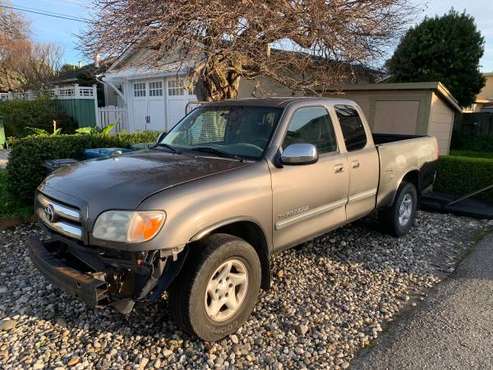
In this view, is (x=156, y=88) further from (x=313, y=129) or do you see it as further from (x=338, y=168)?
(x=338, y=168)

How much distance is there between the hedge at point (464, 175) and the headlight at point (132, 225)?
22.7 ft

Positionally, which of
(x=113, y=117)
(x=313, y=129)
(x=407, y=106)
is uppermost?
(x=407, y=106)

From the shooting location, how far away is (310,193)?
3869 millimetres

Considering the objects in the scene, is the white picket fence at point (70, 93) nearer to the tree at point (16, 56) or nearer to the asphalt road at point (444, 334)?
the tree at point (16, 56)

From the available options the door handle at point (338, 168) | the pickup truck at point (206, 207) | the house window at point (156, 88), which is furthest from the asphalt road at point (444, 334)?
the house window at point (156, 88)

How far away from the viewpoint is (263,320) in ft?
11.6

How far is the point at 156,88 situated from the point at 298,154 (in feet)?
40.7

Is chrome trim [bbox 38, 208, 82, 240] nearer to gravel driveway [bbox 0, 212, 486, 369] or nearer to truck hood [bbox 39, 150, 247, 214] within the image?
truck hood [bbox 39, 150, 247, 214]

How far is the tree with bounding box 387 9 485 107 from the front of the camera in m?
13.2

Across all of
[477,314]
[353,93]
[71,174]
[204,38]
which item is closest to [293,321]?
[477,314]

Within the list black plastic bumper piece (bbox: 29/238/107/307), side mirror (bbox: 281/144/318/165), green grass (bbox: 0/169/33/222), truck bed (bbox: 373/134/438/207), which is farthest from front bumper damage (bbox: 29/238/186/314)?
green grass (bbox: 0/169/33/222)

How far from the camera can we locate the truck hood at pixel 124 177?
9.27 ft

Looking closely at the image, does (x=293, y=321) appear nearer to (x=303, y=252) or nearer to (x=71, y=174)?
(x=303, y=252)

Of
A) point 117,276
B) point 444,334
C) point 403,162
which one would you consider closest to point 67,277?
point 117,276
